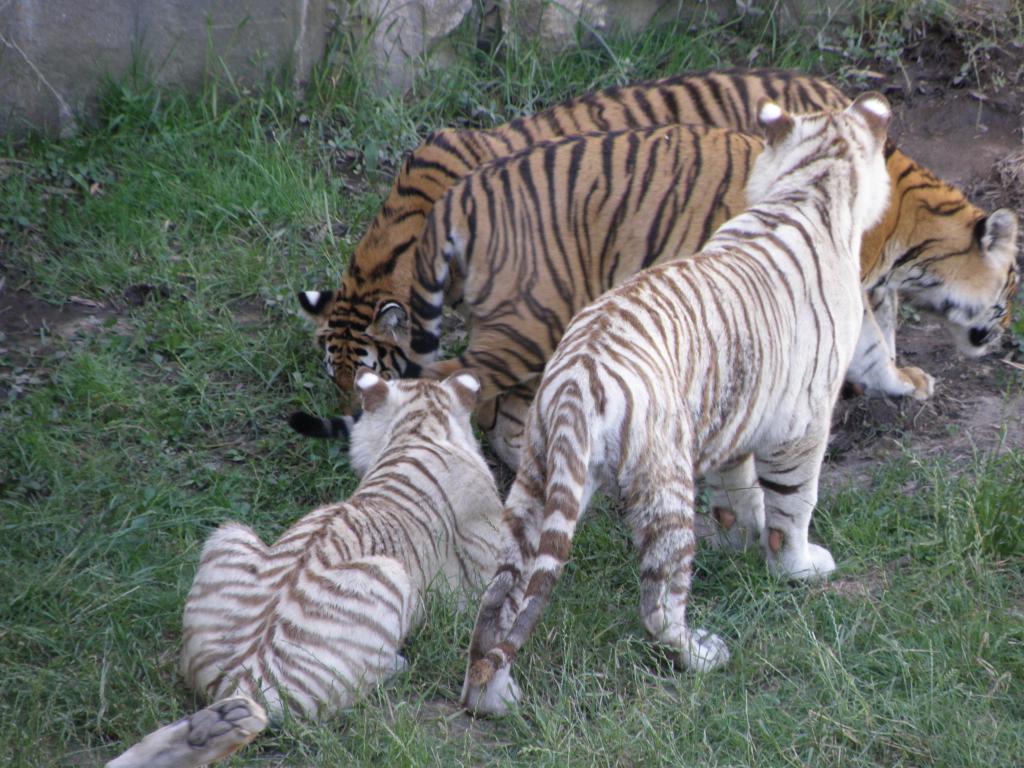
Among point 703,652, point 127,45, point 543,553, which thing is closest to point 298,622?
point 543,553

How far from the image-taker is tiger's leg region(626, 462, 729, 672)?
138 inches

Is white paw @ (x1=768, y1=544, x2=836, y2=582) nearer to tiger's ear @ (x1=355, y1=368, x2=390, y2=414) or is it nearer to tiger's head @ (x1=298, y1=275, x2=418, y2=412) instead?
tiger's ear @ (x1=355, y1=368, x2=390, y2=414)

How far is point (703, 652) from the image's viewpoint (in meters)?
3.71

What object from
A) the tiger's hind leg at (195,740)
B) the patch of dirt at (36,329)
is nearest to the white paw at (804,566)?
the tiger's hind leg at (195,740)

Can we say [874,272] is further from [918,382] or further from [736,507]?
[736,507]

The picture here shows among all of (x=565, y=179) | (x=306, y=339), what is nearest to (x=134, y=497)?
(x=306, y=339)

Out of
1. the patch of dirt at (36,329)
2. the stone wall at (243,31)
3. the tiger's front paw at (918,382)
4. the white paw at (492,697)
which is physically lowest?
the tiger's front paw at (918,382)

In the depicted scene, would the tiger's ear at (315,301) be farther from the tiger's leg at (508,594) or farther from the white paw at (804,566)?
the white paw at (804,566)

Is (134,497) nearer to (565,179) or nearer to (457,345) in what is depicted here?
(457,345)

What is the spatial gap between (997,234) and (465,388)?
7.40ft

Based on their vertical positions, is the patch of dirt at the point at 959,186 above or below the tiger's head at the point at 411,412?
below

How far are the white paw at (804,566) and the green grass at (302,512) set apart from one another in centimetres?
5

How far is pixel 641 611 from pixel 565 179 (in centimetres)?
200

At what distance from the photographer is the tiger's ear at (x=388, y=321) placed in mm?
5094
